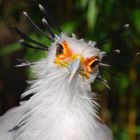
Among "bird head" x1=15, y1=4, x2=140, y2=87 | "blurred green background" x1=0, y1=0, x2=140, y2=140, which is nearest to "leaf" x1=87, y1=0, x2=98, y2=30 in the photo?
"blurred green background" x1=0, y1=0, x2=140, y2=140

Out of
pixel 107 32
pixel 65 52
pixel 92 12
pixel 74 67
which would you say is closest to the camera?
pixel 74 67

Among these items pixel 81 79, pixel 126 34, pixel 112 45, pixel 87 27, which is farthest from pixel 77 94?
pixel 87 27

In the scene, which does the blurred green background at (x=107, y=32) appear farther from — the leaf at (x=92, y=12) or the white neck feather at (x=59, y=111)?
the white neck feather at (x=59, y=111)

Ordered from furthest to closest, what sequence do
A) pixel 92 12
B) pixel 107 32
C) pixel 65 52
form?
pixel 107 32
pixel 92 12
pixel 65 52

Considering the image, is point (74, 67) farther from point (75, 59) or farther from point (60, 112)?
point (60, 112)

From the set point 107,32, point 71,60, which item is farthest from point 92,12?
point 71,60
